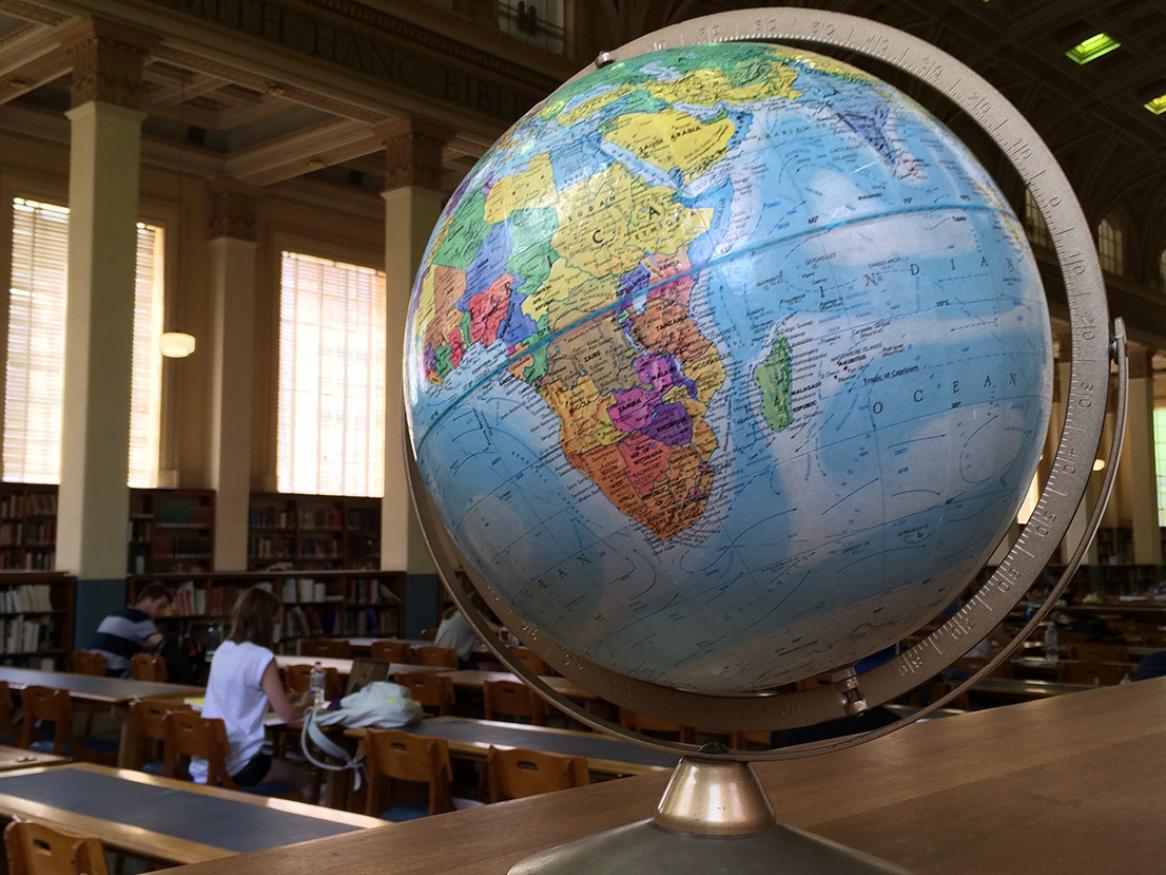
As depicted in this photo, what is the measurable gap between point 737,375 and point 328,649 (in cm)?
910

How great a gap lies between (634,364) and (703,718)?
0.39 metres

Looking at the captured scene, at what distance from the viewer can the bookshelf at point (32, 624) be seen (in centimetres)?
1014

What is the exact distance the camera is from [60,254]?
45.3 feet

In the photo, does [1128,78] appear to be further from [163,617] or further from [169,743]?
[169,743]

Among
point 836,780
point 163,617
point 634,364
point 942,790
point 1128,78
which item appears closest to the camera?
point 634,364

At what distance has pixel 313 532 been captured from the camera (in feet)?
51.1

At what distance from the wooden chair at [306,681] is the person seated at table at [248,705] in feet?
4.89

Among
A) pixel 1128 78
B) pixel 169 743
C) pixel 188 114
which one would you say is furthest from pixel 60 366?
pixel 1128 78

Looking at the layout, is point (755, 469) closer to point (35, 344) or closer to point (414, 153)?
point (414, 153)

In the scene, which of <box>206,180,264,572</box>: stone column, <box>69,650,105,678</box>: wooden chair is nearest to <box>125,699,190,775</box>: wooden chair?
<box>69,650,105,678</box>: wooden chair

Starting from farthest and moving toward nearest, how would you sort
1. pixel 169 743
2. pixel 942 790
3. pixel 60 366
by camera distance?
pixel 60 366, pixel 169 743, pixel 942 790

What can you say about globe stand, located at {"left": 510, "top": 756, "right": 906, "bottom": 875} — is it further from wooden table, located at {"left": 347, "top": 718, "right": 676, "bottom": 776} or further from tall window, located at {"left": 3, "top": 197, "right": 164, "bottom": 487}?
tall window, located at {"left": 3, "top": 197, "right": 164, "bottom": 487}

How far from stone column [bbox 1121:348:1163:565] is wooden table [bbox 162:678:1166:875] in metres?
23.3

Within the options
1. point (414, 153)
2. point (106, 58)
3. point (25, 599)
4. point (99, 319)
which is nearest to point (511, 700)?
point (99, 319)
